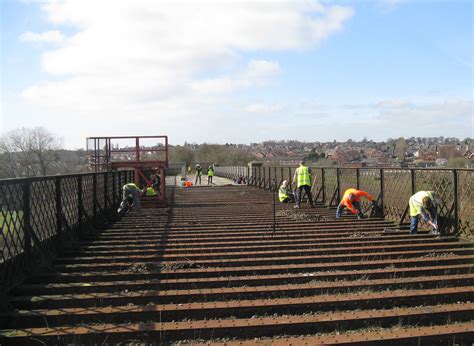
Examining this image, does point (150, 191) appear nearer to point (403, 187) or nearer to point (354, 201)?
point (354, 201)

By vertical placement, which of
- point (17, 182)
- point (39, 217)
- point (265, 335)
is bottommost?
point (265, 335)

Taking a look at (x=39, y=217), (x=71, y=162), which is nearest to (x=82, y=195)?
(x=39, y=217)

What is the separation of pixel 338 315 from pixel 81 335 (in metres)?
2.51

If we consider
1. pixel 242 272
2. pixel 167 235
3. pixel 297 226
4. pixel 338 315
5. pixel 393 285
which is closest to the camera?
pixel 338 315

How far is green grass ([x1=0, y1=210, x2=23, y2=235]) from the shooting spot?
4.91m

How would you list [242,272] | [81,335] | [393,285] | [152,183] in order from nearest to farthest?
[81,335], [393,285], [242,272], [152,183]

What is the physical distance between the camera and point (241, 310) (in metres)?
4.49

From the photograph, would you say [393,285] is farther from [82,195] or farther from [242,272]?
[82,195]

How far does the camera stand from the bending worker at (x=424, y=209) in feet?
25.9

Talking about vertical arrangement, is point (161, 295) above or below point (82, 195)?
below

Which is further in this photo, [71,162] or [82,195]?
[71,162]

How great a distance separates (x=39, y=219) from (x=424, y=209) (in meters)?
6.71

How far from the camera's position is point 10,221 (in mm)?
5160

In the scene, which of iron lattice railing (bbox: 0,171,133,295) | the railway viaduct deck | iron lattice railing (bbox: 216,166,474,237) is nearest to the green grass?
iron lattice railing (bbox: 0,171,133,295)
